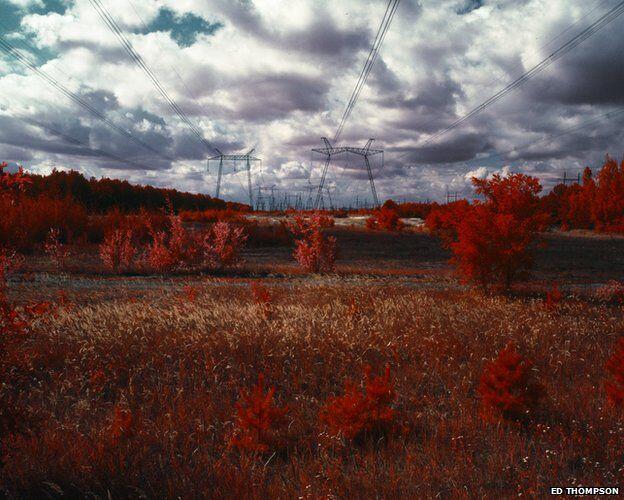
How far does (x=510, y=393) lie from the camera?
446 cm

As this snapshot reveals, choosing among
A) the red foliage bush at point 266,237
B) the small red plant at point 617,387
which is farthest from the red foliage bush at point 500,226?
the red foliage bush at point 266,237

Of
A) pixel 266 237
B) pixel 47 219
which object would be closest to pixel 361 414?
pixel 47 219

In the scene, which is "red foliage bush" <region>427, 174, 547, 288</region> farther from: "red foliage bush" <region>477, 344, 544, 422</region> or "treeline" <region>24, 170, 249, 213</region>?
"treeline" <region>24, 170, 249, 213</region>

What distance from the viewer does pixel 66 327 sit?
24.4 feet

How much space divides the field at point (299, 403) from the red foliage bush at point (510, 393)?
12 cm

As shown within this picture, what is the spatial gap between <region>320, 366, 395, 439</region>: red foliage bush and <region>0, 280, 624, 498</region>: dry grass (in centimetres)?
14

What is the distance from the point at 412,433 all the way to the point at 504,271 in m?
11.3

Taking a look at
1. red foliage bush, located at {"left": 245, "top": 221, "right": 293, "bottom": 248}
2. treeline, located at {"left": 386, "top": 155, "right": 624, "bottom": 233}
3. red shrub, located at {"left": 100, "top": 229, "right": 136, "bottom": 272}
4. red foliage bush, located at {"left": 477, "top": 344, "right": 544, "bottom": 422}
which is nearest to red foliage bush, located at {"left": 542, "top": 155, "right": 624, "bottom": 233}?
treeline, located at {"left": 386, "top": 155, "right": 624, "bottom": 233}

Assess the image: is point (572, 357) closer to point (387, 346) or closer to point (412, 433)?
point (387, 346)

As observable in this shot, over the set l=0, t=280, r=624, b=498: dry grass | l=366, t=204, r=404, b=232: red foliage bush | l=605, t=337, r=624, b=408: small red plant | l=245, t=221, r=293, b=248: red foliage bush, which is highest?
l=366, t=204, r=404, b=232: red foliage bush

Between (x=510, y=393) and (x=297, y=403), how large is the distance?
2339mm

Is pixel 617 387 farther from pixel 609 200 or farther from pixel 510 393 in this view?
pixel 609 200

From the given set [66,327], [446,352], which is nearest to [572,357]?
[446,352]

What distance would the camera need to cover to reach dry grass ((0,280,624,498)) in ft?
11.4
